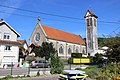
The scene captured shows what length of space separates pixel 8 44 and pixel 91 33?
4124 centimetres

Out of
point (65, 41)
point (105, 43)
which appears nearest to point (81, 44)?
point (65, 41)

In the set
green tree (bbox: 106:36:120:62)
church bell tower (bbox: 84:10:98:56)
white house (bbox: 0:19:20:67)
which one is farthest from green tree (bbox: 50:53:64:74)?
church bell tower (bbox: 84:10:98:56)

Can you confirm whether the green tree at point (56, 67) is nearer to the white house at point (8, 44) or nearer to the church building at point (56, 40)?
the white house at point (8, 44)

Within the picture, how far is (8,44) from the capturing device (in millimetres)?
39375

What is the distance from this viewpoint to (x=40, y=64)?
36.7 m

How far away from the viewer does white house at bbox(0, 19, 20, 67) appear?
38734mm

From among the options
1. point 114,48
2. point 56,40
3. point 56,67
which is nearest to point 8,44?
point 56,67

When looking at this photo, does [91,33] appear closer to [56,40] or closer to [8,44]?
[56,40]

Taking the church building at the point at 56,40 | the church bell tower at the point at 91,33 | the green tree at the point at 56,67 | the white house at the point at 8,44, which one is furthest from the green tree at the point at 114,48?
the church bell tower at the point at 91,33

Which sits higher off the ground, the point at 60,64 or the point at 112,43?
the point at 112,43

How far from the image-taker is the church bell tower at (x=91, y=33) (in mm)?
72250

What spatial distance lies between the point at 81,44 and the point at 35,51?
2895 cm

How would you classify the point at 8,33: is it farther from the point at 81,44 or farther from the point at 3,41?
the point at 81,44

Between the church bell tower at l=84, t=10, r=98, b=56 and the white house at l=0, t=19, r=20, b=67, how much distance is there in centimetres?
3819
